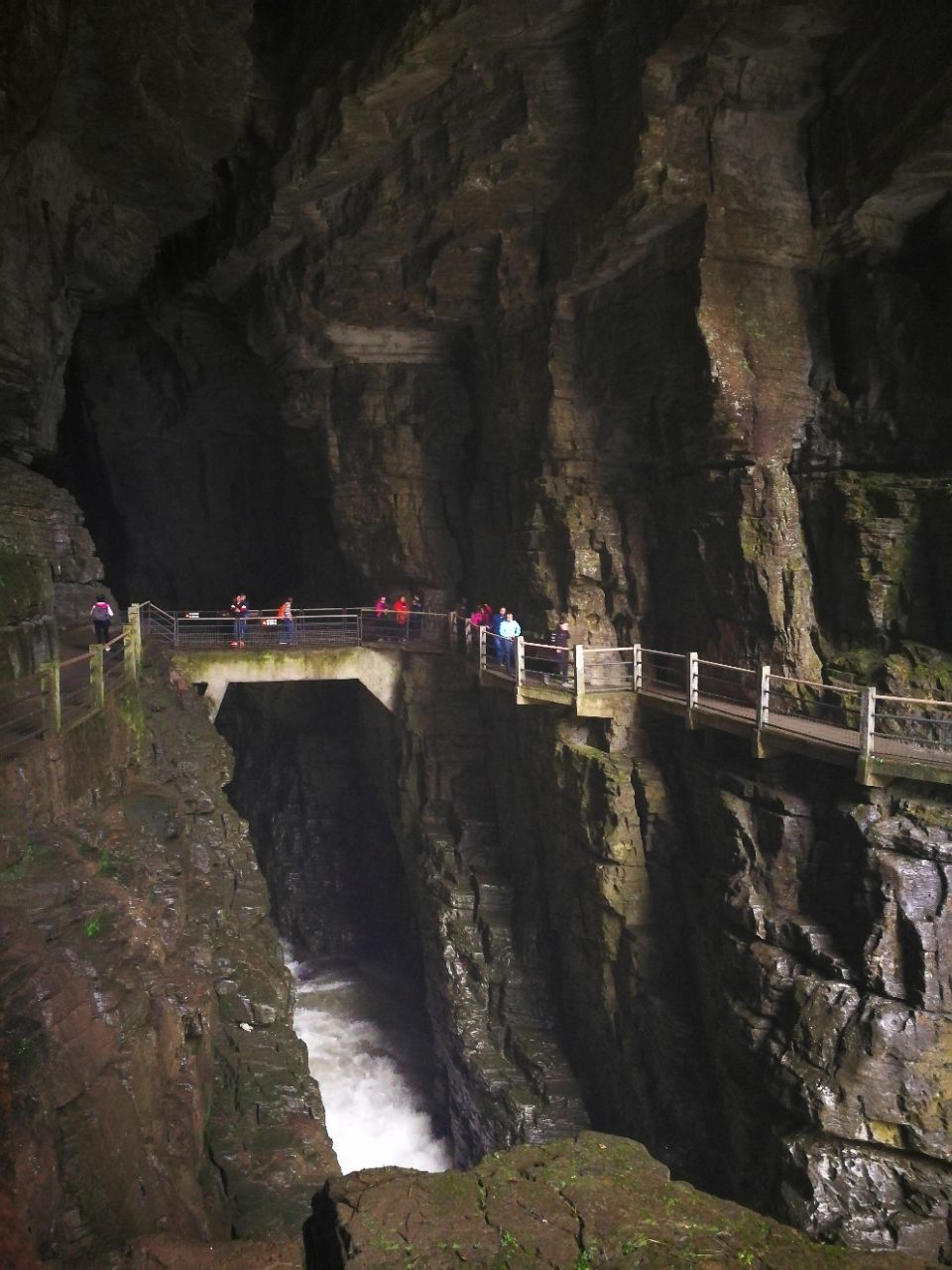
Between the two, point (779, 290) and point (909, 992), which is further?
point (779, 290)

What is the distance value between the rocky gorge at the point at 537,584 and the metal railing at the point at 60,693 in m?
0.48

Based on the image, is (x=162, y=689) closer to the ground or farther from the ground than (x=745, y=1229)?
farther from the ground

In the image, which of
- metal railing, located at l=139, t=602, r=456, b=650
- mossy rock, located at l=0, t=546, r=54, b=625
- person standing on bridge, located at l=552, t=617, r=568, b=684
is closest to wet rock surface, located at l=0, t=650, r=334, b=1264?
mossy rock, located at l=0, t=546, r=54, b=625

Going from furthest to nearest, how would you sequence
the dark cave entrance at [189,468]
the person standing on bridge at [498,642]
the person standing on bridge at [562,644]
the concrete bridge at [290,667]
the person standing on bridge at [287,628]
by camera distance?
the dark cave entrance at [189,468] < the person standing on bridge at [287,628] < the concrete bridge at [290,667] < the person standing on bridge at [498,642] < the person standing on bridge at [562,644]

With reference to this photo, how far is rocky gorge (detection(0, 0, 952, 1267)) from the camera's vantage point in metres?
7.87

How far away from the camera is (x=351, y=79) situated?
15438 mm

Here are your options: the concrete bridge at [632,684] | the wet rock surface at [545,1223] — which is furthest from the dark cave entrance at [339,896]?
the wet rock surface at [545,1223]

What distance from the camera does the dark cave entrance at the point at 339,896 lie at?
1848cm

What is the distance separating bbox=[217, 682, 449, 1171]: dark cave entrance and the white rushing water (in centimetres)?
3

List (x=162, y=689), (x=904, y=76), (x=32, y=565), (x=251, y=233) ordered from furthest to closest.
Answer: (x=251, y=233) < (x=162, y=689) < (x=32, y=565) < (x=904, y=76)

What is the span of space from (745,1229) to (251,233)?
66.1 ft

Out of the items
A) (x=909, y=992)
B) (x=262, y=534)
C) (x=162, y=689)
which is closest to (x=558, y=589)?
(x=162, y=689)

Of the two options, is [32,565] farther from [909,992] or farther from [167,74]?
[909,992]

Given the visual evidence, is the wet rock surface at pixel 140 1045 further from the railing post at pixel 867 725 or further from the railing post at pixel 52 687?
the railing post at pixel 867 725
